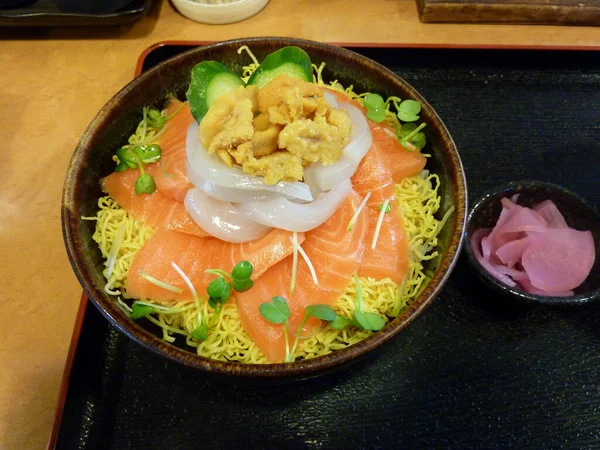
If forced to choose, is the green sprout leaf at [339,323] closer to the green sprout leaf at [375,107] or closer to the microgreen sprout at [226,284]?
the microgreen sprout at [226,284]

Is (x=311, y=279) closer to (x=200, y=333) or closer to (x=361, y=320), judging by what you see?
(x=361, y=320)

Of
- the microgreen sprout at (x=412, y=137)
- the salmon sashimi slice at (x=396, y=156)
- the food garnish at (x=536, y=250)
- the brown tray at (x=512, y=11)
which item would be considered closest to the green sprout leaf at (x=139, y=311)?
the salmon sashimi slice at (x=396, y=156)

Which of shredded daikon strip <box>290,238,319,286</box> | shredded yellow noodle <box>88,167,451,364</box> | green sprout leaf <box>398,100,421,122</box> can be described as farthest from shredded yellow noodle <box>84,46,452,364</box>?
green sprout leaf <box>398,100,421,122</box>

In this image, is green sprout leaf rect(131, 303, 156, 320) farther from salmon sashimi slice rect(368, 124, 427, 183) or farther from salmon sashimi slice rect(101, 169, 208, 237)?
salmon sashimi slice rect(368, 124, 427, 183)

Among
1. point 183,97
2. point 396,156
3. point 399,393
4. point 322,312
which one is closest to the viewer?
point 322,312

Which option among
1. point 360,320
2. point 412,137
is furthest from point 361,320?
point 412,137
